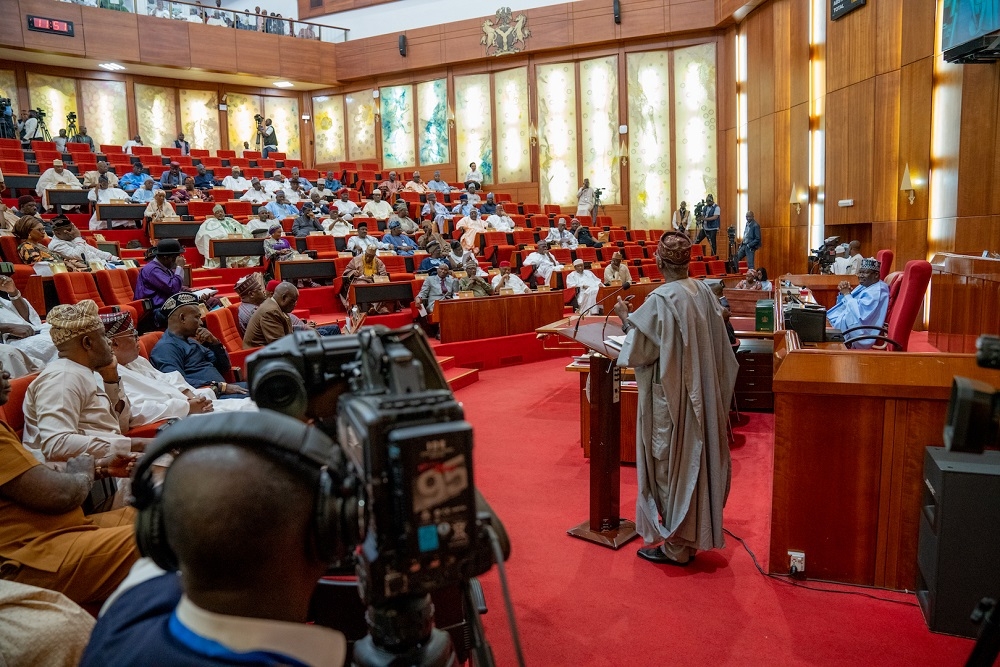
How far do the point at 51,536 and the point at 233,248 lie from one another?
22.6ft

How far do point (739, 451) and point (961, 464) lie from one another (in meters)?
2.06

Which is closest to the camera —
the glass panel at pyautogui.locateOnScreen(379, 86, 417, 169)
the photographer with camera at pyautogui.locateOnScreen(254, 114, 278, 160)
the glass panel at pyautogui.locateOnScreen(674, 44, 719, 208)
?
the glass panel at pyautogui.locateOnScreen(674, 44, 719, 208)

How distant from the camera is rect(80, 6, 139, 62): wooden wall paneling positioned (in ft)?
45.6

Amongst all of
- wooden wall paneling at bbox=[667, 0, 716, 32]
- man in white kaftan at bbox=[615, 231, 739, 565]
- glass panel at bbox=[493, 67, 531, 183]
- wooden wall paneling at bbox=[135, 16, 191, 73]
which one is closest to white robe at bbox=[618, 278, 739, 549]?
man in white kaftan at bbox=[615, 231, 739, 565]

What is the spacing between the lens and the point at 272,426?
0.67 metres

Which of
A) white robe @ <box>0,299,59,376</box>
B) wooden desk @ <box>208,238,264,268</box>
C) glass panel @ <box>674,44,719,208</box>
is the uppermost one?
glass panel @ <box>674,44,719,208</box>

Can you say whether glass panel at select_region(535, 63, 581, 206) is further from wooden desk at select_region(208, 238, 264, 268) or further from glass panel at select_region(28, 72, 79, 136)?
glass panel at select_region(28, 72, 79, 136)

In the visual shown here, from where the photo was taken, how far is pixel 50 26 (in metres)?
13.4

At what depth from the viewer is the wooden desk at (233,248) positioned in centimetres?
812

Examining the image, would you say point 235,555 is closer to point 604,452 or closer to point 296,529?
point 296,529

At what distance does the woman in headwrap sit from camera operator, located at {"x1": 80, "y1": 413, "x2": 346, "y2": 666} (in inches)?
235

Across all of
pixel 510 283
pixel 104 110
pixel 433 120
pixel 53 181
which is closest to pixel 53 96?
pixel 104 110

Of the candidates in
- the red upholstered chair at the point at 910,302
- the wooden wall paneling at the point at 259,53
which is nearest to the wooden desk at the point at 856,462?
the red upholstered chair at the point at 910,302

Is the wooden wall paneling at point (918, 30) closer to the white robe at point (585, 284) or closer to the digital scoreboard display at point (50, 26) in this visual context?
the white robe at point (585, 284)
